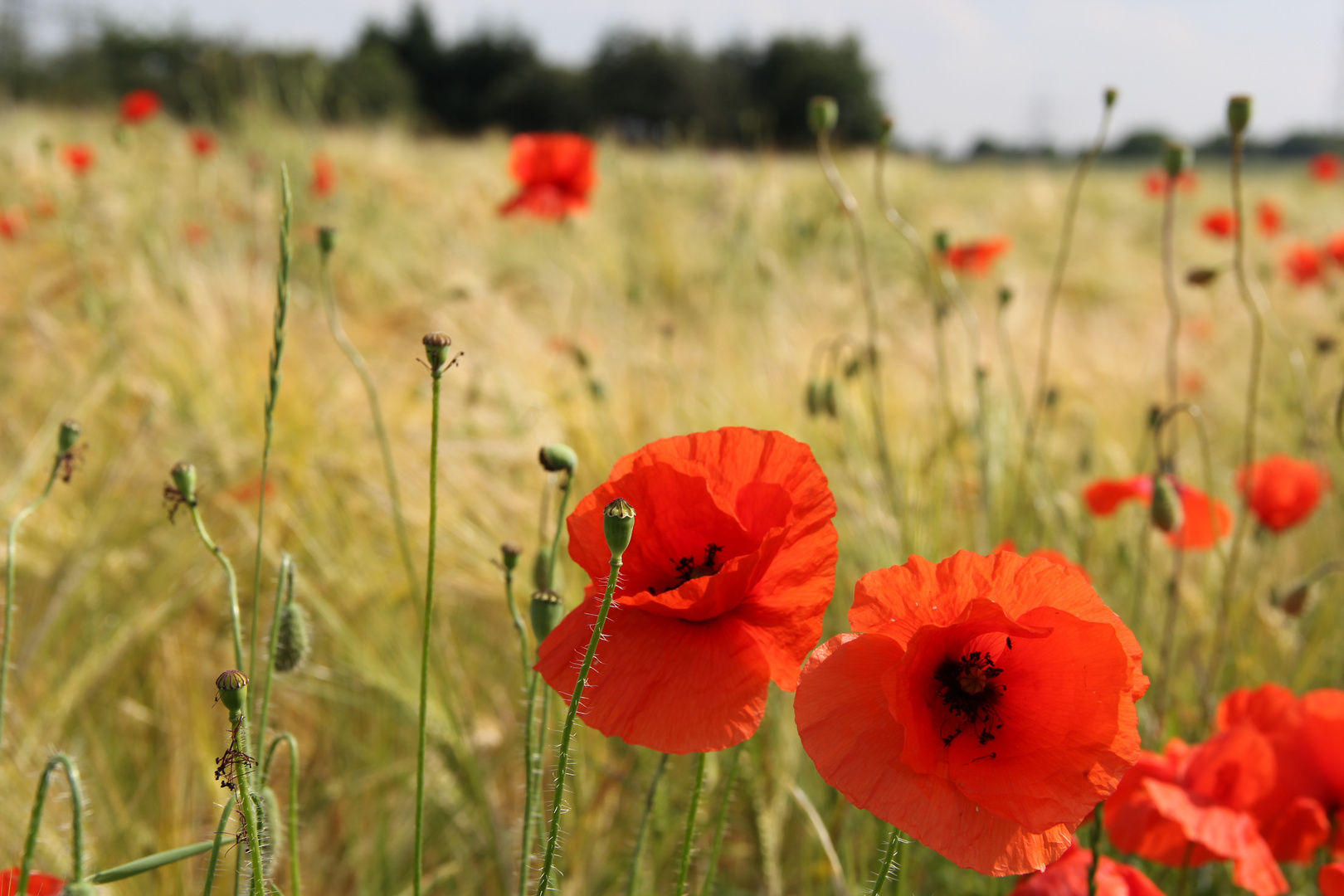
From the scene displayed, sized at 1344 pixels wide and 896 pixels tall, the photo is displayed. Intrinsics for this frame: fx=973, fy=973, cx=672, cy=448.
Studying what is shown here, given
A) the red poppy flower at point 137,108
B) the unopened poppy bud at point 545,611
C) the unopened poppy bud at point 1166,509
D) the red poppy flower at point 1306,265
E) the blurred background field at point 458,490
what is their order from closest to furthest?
the unopened poppy bud at point 545,611, the unopened poppy bud at point 1166,509, the blurred background field at point 458,490, the red poppy flower at point 1306,265, the red poppy flower at point 137,108

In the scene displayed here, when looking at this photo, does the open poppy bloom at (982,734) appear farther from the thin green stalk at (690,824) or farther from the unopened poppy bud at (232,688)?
the unopened poppy bud at (232,688)

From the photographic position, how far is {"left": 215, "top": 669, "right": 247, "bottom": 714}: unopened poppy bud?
403 millimetres

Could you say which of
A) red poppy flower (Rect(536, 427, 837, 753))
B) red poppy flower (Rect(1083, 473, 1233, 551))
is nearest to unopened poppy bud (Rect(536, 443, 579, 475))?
red poppy flower (Rect(536, 427, 837, 753))

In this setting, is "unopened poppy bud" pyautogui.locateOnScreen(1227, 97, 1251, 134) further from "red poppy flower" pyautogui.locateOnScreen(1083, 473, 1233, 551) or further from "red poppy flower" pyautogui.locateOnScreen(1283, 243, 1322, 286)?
"red poppy flower" pyautogui.locateOnScreen(1283, 243, 1322, 286)

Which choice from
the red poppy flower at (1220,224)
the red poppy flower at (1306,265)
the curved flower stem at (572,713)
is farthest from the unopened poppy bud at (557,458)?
the red poppy flower at (1220,224)

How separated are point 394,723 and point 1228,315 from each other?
10.3 feet

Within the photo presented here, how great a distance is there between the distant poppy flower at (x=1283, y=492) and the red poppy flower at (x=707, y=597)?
94 centimetres

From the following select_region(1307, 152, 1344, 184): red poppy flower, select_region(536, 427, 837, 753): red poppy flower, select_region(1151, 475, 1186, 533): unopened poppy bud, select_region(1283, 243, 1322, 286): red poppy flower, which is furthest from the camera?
select_region(1307, 152, 1344, 184): red poppy flower

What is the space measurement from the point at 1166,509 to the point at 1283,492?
0.40 m

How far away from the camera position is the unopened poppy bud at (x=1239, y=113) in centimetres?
95

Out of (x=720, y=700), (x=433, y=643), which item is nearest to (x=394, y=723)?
(x=433, y=643)

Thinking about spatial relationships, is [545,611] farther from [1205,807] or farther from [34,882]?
[1205,807]

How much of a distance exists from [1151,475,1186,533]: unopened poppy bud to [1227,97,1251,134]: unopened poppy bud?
0.37 meters

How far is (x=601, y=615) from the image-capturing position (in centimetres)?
39
